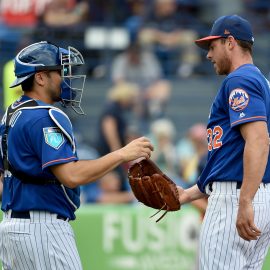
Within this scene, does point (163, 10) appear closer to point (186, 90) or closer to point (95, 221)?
point (186, 90)

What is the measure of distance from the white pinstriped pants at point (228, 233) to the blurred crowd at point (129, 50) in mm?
5772

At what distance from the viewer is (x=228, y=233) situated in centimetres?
498

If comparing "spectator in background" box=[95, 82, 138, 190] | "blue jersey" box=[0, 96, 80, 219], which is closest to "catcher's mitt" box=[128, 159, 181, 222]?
"blue jersey" box=[0, 96, 80, 219]

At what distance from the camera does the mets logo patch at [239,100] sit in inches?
193

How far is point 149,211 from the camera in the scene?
29.7ft

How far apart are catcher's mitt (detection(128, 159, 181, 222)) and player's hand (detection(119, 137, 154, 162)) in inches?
12.2

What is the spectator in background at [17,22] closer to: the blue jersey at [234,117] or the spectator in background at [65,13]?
the spectator in background at [65,13]

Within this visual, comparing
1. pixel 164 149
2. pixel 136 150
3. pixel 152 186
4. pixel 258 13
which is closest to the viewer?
pixel 136 150

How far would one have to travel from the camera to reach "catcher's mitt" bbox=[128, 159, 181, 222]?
5.24 meters

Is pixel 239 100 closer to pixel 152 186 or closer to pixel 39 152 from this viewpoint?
pixel 152 186

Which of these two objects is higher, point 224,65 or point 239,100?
point 224,65

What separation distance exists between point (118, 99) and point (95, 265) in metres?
3.22

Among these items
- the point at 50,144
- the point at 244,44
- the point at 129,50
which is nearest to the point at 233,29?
the point at 244,44

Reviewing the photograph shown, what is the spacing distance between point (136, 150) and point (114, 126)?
6396 mm
